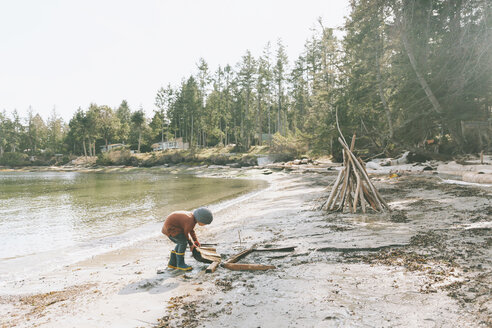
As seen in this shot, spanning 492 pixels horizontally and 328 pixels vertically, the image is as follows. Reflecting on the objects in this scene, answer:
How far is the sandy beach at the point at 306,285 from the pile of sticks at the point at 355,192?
1462mm

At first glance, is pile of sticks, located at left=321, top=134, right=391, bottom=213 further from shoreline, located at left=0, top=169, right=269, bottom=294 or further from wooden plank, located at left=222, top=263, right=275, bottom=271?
shoreline, located at left=0, top=169, right=269, bottom=294

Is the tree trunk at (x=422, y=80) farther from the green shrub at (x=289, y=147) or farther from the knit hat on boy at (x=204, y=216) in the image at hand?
the green shrub at (x=289, y=147)

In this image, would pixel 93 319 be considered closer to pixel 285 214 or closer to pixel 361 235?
pixel 361 235

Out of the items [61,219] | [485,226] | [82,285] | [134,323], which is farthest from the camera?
[61,219]

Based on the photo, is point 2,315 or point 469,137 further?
point 469,137

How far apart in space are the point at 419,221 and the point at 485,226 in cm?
139

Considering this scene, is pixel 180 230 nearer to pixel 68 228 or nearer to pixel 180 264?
pixel 180 264

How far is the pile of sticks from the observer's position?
9.16 meters

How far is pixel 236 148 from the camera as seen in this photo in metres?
60.0

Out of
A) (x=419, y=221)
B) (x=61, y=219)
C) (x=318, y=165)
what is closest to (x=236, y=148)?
(x=318, y=165)

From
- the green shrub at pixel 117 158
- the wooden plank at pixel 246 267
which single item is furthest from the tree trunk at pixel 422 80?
the green shrub at pixel 117 158

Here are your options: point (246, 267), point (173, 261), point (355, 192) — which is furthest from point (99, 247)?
point (355, 192)

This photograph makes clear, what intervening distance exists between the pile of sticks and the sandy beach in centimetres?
146

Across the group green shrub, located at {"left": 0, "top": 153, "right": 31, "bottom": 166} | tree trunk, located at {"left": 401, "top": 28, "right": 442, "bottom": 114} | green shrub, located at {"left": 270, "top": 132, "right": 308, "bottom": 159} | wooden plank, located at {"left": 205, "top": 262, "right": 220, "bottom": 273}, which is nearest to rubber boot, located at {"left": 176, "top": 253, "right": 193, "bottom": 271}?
wooden plank, located at {"left": 205, "top": 262, "right": 220, "bottom": 273}
